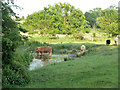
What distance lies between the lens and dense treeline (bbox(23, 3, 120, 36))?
176 ft

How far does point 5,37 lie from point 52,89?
2.59m

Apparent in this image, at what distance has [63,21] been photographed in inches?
2277

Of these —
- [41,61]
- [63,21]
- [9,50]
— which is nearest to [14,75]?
[9,50]

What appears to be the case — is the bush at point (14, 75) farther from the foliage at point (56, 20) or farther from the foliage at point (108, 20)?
the foliage at point (108, 20)

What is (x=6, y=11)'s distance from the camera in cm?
836

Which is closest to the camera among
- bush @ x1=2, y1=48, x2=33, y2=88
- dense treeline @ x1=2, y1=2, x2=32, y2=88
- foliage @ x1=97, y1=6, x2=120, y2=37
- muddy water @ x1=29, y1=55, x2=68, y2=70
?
dense treeline @ x1=2, y1=2, x2=32, y2=88

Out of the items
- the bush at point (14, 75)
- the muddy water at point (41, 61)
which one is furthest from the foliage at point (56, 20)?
the bush at point (14, 75)

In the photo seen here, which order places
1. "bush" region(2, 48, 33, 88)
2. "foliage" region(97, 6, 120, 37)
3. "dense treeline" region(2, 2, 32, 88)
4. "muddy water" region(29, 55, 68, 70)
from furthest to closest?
"foliage" region(97, 6, 120, 37), "muddy water" region(29, 55, 68, 70), "bush" region(2, 48, 33, 88), "dense treeline" region(2, 2, 32, 88)

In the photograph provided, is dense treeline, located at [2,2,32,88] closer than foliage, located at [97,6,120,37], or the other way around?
dense treeline, located at [2,2,32,88]

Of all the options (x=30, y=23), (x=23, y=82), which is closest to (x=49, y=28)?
(x=30, y=23)

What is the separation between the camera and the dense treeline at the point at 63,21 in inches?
2111

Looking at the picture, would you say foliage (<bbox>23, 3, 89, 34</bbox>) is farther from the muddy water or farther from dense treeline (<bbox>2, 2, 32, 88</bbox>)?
dense treeline (<bbox>2, 2, 32, 88</bbox>)

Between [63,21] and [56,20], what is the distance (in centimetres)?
189

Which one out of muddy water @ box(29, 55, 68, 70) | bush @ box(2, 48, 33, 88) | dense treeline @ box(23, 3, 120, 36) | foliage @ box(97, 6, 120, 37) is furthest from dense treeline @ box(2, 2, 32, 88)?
foliage @ box(97, 6, 120, 37)
